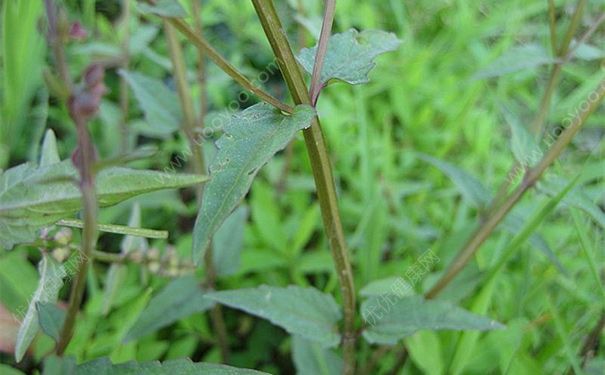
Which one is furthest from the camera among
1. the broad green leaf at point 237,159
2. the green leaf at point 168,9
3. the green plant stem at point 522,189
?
the green plant stem at point 522,189

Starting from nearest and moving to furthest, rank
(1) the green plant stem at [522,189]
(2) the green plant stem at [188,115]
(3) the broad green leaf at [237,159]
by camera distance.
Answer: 1. (3) the broad green leaf at [237,159]
2. (1) the green plant stem at [522,189]
3. (2) the green plant stem at [188,115]

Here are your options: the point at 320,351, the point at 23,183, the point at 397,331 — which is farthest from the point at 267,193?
the point at 23,183

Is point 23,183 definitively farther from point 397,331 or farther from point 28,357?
point 28,357

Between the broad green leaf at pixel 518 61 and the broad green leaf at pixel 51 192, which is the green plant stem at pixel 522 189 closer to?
the broad green leaf at pixel 518 61

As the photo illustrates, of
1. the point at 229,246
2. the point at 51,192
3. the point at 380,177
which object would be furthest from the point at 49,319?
the point at 380,177

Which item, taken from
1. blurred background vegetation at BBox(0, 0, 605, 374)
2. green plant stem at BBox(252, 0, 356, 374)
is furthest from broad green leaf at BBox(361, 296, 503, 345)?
blurred background vegetation at BBox(0, 0, 605, 374)

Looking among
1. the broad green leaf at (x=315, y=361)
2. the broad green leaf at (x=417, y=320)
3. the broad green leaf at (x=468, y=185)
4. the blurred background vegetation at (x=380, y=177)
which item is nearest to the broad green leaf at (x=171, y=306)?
the blurred background vegetation at (x=380, y=177)

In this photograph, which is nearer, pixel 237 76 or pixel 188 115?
pixel 237 76

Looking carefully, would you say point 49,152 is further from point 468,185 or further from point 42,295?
point 468,185
